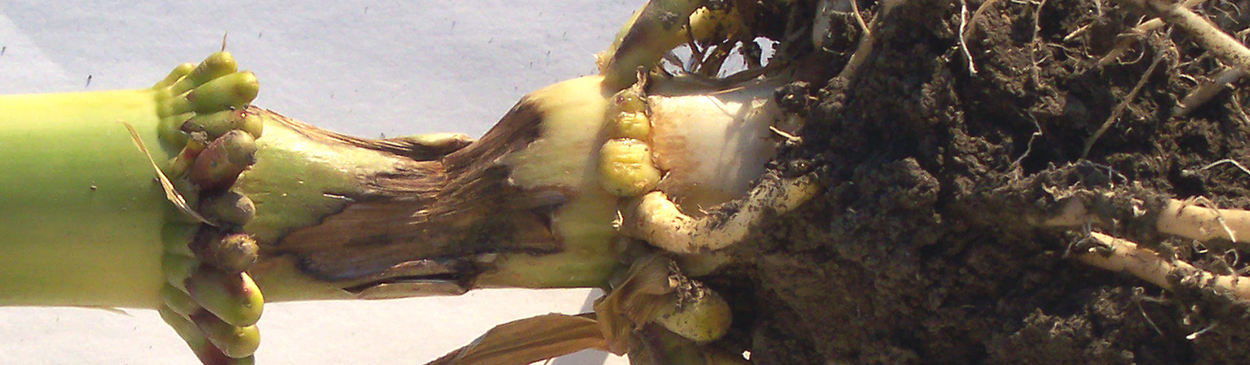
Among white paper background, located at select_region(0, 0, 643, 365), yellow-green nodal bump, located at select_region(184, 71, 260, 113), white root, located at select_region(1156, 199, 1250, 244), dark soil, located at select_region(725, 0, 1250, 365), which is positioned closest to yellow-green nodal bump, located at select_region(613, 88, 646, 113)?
dark soil, located at select_region(725, 0, 1250, 365)

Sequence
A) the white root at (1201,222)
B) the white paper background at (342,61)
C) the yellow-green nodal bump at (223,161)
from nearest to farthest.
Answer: the white root at (1201,222) < the yellow-green nodal bump at (223,161) < the white paper background at (342,61)

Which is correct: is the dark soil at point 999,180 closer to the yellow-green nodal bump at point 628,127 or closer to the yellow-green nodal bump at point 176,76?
the yellow-green nodal bump at point 628,127

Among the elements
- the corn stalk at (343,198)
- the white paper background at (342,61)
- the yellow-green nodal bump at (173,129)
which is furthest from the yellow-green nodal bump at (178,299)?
the white paper background at (342,61)

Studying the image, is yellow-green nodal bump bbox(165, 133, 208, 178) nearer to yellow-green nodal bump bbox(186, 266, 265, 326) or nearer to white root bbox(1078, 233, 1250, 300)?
yellow-green nodal bump bbox(186, 266, 265, 326)

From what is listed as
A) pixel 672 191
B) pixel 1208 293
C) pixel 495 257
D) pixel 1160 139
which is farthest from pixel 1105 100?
pixel 495 257

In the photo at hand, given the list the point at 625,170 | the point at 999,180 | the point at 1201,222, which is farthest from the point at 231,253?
the point at 1201,222

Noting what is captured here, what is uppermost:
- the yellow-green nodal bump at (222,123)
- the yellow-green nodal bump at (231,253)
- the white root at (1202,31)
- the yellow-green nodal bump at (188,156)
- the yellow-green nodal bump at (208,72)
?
A: the white root at (1202,31)

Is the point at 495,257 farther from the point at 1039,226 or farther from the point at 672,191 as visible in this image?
the point at 1039,226
